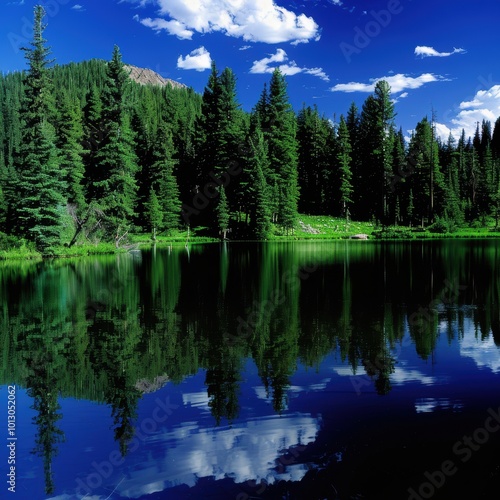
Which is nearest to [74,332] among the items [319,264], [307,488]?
[307,488]

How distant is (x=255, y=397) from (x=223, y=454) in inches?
77.8

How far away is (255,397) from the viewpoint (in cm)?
835

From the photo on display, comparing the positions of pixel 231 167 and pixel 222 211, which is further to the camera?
pixel 231 167

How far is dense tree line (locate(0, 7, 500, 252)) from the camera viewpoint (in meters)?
49.8

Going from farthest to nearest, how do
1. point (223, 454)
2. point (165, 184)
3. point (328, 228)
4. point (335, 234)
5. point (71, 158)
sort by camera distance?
point (328, 228)
point (335, 234)
point (165, 184)
point (71, 158)
point (223, 454)

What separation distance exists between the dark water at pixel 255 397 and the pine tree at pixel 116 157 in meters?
32.1

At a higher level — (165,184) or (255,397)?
(165,184)

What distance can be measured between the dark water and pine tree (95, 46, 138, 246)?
105ft

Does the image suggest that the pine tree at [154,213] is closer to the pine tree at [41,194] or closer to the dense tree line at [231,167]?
the dense tree line at [231,167]

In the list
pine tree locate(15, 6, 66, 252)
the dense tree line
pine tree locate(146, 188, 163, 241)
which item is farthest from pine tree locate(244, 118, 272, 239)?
pine tree locate(15, 6, 66, 252)

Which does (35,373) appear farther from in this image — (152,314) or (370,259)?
(370,259)

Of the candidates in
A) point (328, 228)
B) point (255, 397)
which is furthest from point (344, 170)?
point (255, 397)

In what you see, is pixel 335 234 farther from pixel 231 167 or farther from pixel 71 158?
pixel 71 158

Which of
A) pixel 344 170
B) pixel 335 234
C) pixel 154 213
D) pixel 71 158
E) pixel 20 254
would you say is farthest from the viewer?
pixel 344 170
